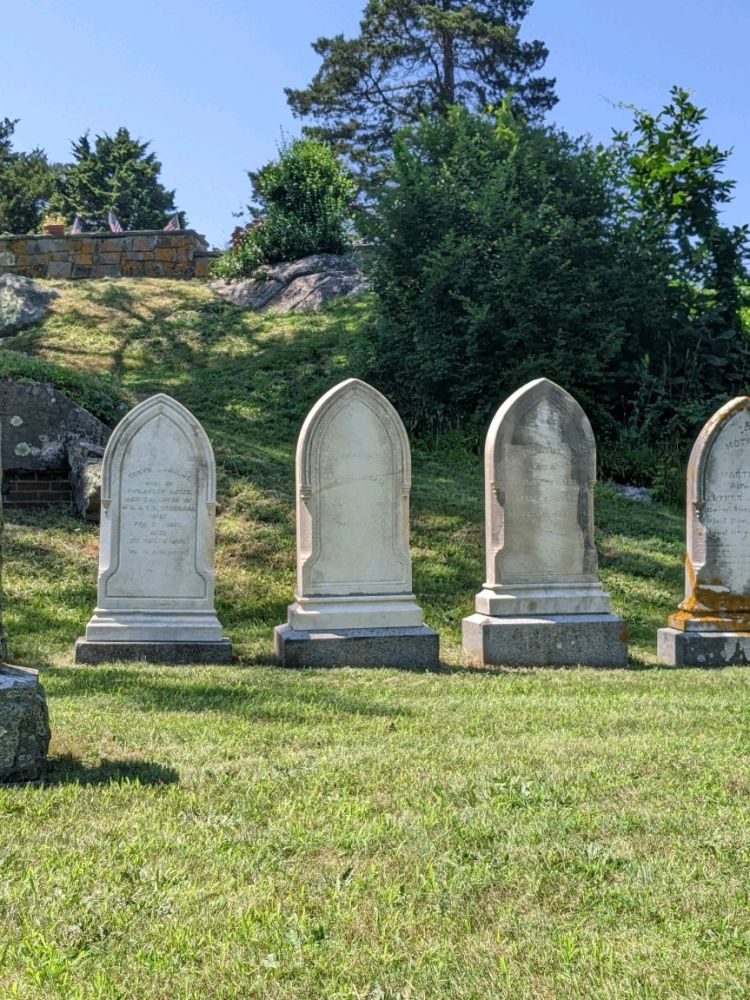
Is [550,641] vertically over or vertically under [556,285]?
under

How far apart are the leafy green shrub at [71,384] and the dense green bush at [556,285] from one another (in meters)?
4.80

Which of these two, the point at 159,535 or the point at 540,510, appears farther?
the point at 540,510

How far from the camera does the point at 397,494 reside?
8.31m

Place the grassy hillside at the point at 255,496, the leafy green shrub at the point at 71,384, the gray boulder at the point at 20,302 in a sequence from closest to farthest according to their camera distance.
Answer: the grassy hillside at the point at 255,496 → the leafy green shrub at the point at 71,384 → the gray boulder at the point at 20,302

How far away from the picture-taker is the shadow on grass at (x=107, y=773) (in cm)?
396

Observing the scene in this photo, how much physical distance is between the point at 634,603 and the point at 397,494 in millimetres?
3205

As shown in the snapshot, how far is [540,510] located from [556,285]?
322 inches

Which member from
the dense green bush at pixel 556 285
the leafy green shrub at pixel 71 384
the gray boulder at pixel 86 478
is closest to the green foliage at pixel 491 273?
the dense green bush at pixel 556 285

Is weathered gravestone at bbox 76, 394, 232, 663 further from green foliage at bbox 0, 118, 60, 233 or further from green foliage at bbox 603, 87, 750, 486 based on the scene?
green foliage at bbox 0, 118, 60, 233

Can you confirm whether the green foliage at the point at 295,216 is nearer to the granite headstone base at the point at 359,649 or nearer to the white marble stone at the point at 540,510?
the white marble stone at the point at 540,510

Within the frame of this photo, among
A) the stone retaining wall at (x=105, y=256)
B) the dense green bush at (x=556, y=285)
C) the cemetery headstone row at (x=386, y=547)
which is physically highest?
the stone retaining wall at (x=105, y=256)

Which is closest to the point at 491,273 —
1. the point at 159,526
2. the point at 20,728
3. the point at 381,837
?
the point at 159,526

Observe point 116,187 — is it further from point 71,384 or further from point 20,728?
point 20,728

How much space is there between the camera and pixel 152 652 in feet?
25.9
